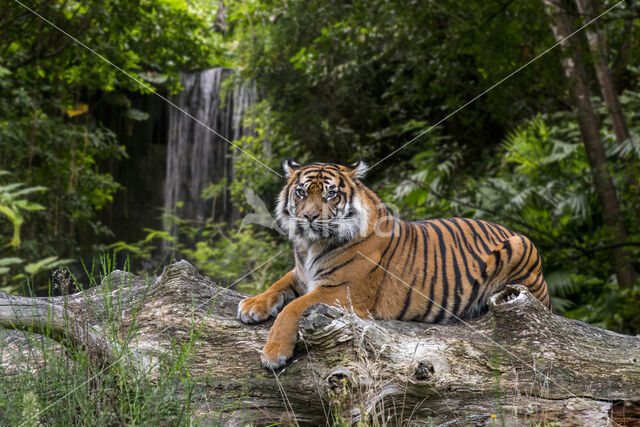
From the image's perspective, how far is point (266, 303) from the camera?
3471mm

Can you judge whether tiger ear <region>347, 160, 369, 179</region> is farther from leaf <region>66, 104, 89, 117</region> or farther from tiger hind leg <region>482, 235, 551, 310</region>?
leaf <region>66, 104, 89, 117</region>

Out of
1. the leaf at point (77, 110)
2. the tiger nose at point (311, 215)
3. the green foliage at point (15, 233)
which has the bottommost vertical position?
the green foliage at point (15, 233)

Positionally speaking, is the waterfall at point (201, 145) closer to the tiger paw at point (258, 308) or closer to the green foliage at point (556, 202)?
the green foliage at point (556, 202)

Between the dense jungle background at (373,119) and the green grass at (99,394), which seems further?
the dense jungle background at (373,119)

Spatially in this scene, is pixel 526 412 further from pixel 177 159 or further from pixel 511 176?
pixel 177 159

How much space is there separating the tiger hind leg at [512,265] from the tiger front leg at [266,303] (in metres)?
1.32

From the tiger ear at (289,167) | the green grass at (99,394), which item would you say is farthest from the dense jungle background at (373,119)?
the green grass at (99,394)

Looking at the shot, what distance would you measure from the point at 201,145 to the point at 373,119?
A: 218 inches

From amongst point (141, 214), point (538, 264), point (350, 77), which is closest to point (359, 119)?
point (350, 77)

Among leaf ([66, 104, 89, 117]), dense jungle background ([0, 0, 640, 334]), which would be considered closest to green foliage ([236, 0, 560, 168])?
dense jungle background ([0, 0, 640, 334])

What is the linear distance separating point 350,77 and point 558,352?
897 centimetres

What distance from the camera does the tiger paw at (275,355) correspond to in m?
2.88

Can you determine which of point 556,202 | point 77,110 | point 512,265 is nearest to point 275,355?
point 512,265

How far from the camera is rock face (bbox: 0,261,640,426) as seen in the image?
8.77 feet
